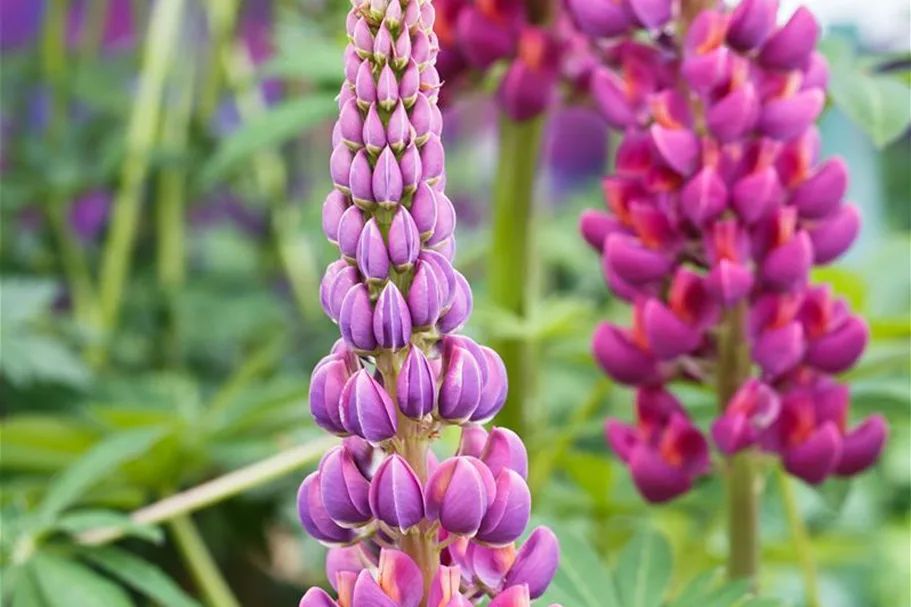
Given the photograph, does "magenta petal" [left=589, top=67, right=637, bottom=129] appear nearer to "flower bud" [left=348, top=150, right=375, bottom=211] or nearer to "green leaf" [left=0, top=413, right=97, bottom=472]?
"flower bud" [left=348, top=150, right=375, bottom=211]

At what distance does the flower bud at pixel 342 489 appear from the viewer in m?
0.35

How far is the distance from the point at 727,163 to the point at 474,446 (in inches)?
8.5

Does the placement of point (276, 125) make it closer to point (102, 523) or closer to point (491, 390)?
point (102, 523)

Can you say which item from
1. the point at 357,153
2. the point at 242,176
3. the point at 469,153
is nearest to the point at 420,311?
the point at 357,153

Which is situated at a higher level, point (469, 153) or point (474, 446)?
point (469, 153)

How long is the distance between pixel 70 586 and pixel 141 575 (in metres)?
0.03

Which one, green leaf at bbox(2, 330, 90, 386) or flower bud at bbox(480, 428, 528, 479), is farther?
green leaf at bbox(2, 330, 90, 386)

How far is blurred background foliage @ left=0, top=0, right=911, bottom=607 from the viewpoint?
0.61 metres

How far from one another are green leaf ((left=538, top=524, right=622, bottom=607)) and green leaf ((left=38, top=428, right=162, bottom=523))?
0.23 meters

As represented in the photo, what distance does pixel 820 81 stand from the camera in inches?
21.1

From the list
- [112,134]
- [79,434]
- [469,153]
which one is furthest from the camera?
[469,153]

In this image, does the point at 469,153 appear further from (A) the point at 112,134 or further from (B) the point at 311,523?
(B) the point at 311,523

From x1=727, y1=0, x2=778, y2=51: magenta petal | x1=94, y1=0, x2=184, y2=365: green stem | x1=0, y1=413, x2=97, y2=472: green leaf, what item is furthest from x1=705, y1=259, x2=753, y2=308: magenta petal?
x1=94, y1=0, x2=184, y2=365: green stem

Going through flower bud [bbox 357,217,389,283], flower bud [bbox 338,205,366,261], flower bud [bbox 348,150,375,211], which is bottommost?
flower bud [bbox 357,217,389,283]
